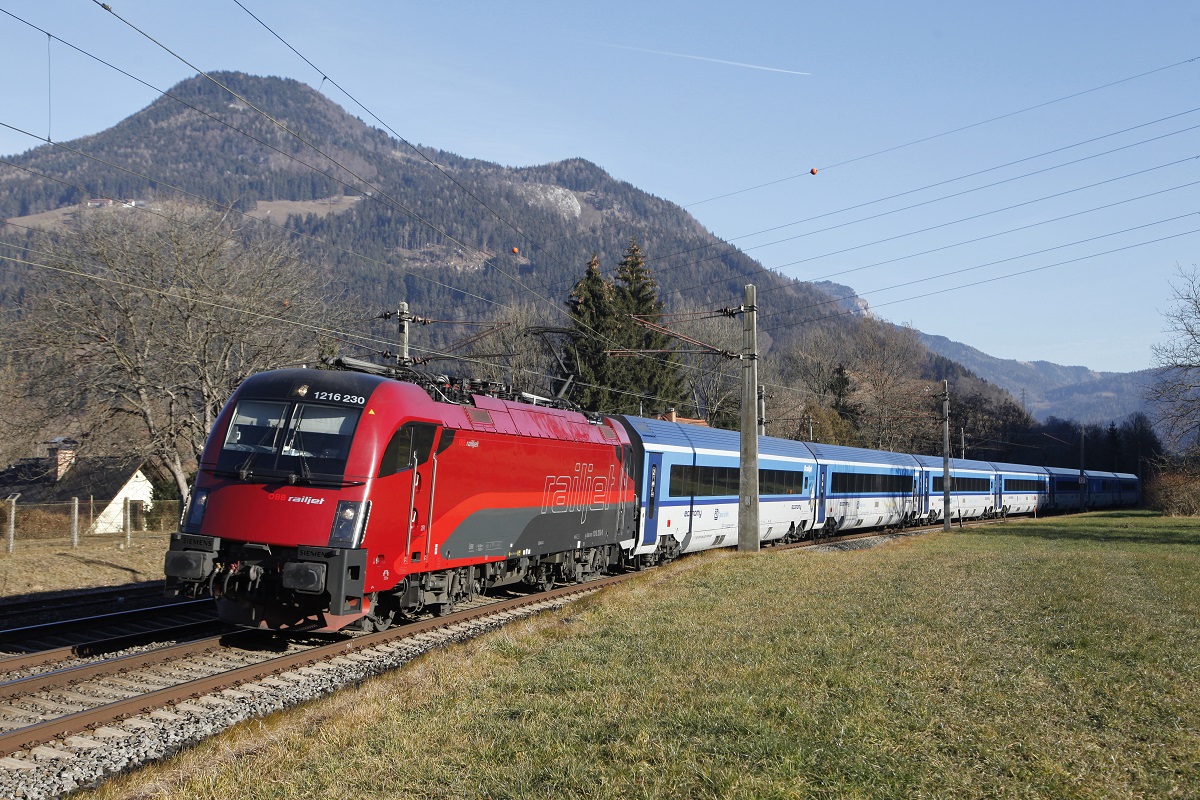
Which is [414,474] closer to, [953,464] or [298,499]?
[298,499]

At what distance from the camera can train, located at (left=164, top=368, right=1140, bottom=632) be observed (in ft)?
37.6

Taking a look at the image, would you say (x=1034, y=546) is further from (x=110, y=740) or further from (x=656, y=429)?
(x=110, y=740)

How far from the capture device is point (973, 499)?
5344cm

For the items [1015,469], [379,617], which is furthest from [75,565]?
[1015,469]

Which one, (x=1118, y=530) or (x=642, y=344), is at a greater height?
(x=642, y=344)

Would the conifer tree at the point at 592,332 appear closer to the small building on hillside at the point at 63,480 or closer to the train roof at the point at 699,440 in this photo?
the train roof at the point at 699,440

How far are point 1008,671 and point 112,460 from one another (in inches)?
1399

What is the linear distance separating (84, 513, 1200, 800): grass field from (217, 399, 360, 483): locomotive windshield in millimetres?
2805

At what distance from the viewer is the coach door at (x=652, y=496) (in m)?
23.4

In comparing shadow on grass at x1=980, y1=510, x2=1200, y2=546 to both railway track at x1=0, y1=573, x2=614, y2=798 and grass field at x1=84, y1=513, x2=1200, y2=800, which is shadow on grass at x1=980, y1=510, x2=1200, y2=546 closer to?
grass field at x1=84, y1=513, x2=1200, y2=800

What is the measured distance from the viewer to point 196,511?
38.7ft

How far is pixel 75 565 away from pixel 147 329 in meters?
10.3

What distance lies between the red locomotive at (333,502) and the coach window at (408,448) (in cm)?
2

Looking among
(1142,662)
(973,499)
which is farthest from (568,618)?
(973,499)
